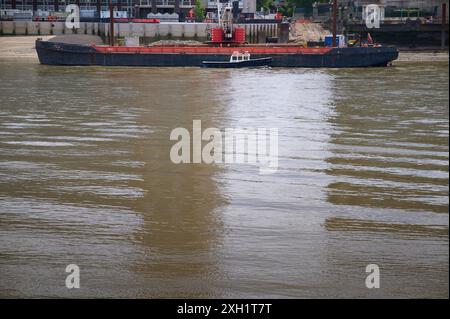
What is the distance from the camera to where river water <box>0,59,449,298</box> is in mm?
10336

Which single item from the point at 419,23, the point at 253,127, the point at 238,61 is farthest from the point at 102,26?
the point at 253,127

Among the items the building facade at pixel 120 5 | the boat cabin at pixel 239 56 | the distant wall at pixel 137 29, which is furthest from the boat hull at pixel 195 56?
the building facade at pixel 120 5

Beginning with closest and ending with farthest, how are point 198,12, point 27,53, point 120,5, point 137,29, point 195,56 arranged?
1. point 195,56
2. point 27,53
3. point 137,29
4. point 198,12
5. point 120,5

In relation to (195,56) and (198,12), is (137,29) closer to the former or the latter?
(198,12)

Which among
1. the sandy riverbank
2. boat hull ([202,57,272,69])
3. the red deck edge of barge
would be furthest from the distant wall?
boat hull ([202,57,272,69])

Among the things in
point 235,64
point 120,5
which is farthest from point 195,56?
point 120,5

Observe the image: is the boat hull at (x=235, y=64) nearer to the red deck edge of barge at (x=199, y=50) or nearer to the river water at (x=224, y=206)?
the red deck edge of barge at (x=199, y=50)

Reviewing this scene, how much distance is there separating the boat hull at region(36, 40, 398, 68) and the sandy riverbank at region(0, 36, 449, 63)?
546 cm

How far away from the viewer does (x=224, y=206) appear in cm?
1413

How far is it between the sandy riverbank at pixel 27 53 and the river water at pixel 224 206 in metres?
31.7

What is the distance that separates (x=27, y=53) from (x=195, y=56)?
16300 mm

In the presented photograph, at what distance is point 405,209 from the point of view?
13.8m

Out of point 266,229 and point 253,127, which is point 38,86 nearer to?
point 253,127

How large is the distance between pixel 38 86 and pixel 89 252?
99.9 feet
